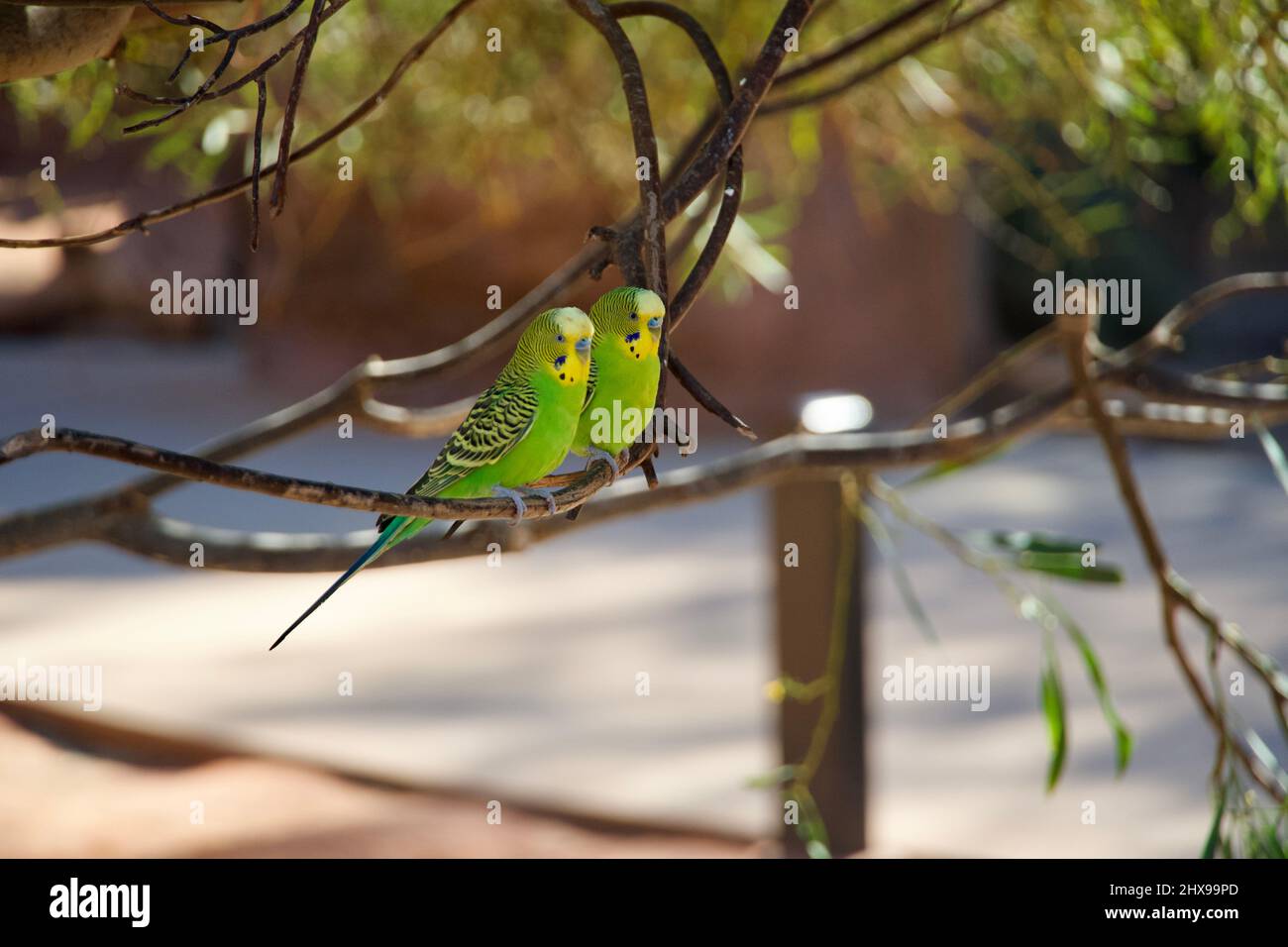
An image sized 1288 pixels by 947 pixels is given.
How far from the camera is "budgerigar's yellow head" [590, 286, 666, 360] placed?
1.98 ft

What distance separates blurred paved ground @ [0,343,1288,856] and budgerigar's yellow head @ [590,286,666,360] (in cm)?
75

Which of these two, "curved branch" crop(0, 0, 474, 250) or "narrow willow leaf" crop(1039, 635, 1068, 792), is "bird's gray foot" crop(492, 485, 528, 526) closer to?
"curved branch" crop(0, 0, 474, 250)

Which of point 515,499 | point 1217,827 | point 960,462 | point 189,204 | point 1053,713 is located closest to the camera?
point 515,499

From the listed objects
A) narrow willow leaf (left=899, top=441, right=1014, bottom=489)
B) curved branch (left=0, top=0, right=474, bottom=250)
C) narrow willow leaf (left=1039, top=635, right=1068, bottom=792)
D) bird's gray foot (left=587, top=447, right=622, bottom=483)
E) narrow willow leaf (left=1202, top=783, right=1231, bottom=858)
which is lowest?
narrow willow leaf (left=1202, top=783, right=1231, bottom=858)

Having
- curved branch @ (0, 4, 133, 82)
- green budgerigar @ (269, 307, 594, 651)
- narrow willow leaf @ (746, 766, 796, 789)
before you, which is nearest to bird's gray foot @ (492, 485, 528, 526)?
green budgerigar @ (269, 307, 594, 651)

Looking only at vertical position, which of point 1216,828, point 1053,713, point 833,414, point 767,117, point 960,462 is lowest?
point 1216,828

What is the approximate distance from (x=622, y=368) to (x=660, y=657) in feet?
10.7

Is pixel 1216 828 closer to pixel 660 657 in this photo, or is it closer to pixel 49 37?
pixel 49 37

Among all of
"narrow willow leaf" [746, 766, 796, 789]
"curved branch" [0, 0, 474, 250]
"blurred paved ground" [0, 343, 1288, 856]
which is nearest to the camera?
"curved branch" [0, 0, 474, 250]

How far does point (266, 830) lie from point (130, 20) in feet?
7.16

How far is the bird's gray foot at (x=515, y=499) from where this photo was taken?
0.57 m

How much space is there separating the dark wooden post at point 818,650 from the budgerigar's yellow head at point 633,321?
5.62 feet

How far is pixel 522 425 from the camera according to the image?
26.8 inches

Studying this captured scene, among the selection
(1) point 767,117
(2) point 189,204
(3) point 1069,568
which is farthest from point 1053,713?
(2) point 189,204
